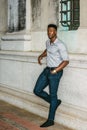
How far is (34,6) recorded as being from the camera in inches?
314

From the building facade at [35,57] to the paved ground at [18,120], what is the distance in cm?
17

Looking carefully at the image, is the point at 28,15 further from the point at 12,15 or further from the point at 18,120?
the point at 18,120

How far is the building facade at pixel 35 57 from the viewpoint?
625cm

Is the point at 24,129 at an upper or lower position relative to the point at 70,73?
lower

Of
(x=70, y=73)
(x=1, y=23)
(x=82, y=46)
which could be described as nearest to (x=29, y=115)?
(x=70, y=73)

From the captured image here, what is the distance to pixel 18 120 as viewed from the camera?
7.00 meters

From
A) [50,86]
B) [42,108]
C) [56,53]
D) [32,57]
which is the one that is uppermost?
[56,53]

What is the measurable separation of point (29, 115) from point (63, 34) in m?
2.00

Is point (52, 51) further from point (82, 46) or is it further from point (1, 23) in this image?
point (1, 23)

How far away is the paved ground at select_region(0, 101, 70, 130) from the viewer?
645 cm

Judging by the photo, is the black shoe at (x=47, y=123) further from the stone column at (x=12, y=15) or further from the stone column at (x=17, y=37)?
the stone column at (x=12, y=15)

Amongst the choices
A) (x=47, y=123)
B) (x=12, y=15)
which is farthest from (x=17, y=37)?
(x=47, y=123)

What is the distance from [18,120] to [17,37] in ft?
7.68

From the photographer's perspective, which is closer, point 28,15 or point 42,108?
point 42,108
